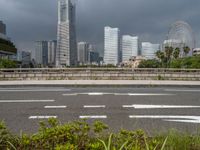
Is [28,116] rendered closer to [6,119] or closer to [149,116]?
[6,119]

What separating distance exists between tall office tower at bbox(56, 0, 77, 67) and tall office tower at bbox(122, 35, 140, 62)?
52.2 m

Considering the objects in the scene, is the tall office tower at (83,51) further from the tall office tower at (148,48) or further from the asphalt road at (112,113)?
the asphalt road at (112,113)

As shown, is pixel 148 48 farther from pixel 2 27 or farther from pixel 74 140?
pixel 74 140

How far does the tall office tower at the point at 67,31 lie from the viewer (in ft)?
325

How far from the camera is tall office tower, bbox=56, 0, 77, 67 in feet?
325

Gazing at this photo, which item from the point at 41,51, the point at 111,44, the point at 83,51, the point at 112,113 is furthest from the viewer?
the point at 111,44

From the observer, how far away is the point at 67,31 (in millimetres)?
105250

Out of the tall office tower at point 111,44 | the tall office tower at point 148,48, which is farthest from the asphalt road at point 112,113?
the tall office tower at point 148,48

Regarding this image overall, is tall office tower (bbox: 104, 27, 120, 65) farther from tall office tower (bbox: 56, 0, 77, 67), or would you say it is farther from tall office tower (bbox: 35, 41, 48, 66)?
tall office tower (bbox: 56, 0, 77, 67)

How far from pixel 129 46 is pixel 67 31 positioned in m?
66.3

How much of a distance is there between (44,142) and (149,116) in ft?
17.4

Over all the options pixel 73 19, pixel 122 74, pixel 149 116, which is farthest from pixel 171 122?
pixel 73 19

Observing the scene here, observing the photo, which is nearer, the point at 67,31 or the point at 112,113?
the point at 112,113

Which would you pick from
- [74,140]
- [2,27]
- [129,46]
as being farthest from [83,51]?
[74,140]
